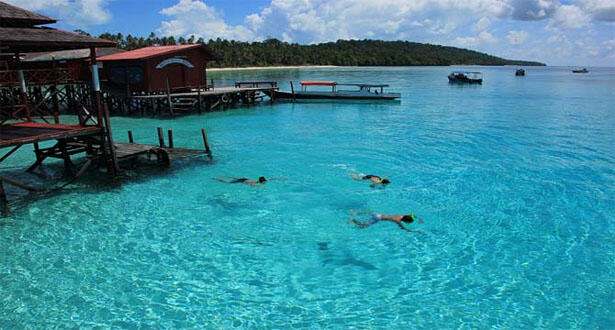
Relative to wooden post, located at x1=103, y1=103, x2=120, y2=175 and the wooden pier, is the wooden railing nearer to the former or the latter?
wooden post, located at x1=103, y1=103, x2=120, y2=175

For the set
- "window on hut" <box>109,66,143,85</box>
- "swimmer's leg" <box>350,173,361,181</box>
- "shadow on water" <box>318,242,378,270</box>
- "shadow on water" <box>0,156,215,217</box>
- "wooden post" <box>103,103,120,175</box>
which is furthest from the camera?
"window on hut" <box>109,66,143,85</box>

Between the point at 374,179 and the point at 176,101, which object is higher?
the point at 176,101

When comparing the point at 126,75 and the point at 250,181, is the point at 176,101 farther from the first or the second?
the point at 250,181

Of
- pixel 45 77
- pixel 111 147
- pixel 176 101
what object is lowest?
pixel 111 147

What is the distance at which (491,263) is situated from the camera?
10.1 m

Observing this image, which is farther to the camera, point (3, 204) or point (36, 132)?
point (36, 132)

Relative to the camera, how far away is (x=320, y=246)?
10875 mm

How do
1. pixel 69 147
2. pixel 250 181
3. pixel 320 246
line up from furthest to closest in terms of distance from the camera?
pixel 69 147, pixel 250 181, pixel 320 246

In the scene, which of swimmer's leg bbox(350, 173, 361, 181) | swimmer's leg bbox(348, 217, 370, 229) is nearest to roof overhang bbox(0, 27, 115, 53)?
swimmer's leg bbox(350, 173, 361, 181)

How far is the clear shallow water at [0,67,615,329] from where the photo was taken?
8.23 meters

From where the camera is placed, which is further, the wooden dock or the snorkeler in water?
the snorkeler in water

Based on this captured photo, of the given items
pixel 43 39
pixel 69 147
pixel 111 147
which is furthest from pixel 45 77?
pixel 43 39

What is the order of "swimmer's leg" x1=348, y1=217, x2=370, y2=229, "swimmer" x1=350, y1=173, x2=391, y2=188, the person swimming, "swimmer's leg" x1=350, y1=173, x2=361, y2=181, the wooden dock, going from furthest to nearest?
"swimmer's leg" x1=350, y1=173, x2=361, y2=181 < "swimmer" x1=350, y1=173, x2=391, y2=188 < the person swimming < the wooden dock < "swimmer's leg" x1=348, y1=217, x2=370, y2=229

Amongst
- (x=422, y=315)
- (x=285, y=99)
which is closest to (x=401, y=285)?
(x=422, y=315)
